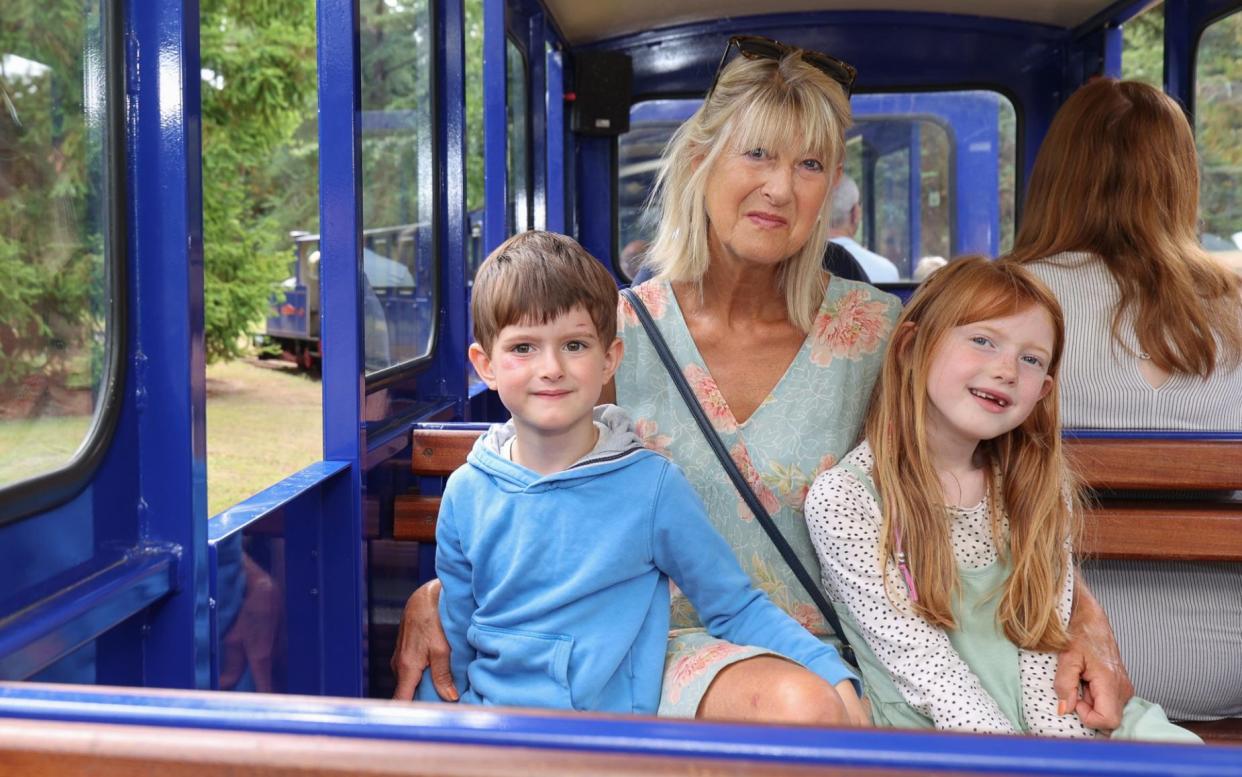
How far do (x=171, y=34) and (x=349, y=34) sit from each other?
2.68 ft

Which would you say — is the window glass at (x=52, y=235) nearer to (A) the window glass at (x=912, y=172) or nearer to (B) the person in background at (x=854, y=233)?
(A) the window glass at (x=912, y=172)

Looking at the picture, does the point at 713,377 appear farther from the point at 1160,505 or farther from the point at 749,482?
the point at 1160,505

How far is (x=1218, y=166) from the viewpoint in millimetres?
4359

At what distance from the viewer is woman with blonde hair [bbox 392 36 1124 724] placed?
2.20 meters

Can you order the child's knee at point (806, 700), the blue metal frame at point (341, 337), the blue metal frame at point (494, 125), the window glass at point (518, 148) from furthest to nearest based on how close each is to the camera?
1. the window glass at point (518, 148)
2. the blue metal frame at point (494, 125)
3. the blue metal frame at point (341, 337)
4. the child's knee at point (806, 700)

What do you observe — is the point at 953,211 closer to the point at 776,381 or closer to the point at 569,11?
the point at 569,11

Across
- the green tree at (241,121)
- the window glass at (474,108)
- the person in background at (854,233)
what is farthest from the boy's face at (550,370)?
Answer: the green tree at (241,121)

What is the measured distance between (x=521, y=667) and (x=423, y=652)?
233mm

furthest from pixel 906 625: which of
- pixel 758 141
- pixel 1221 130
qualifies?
pixel 1221 130

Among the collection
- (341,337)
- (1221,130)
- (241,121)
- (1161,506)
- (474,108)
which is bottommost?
(1161,506)

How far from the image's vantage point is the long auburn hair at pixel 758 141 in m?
2.25

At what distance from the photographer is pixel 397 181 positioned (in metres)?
3.35

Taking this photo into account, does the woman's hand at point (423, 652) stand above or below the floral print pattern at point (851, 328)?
below

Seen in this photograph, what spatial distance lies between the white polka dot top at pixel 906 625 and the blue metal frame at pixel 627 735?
3.60 ft
